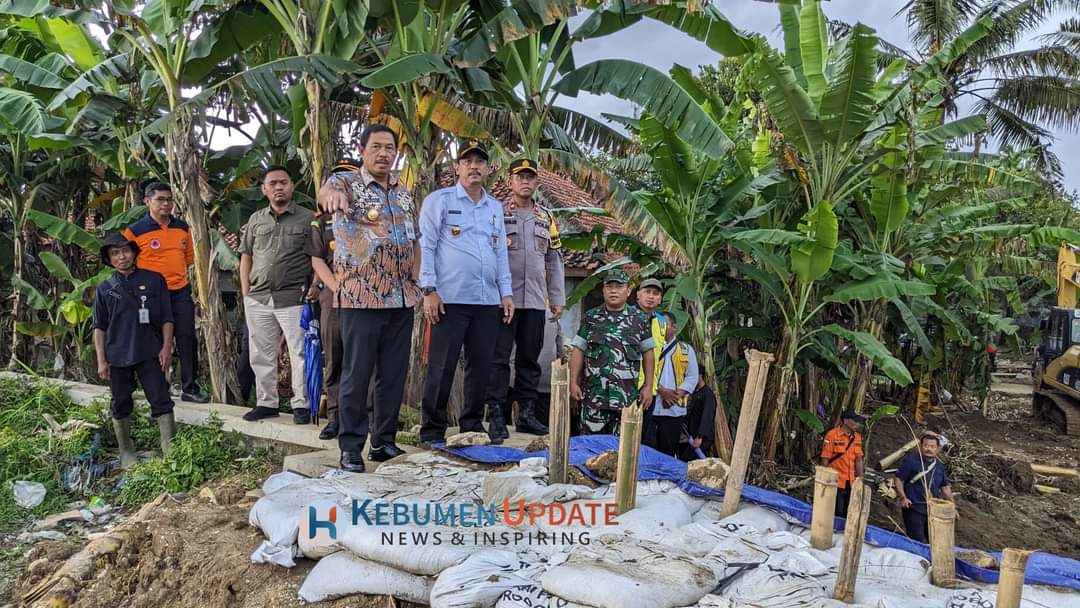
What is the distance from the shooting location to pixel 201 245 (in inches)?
245

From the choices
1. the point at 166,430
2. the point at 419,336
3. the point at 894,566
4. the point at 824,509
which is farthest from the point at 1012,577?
the point at 166,430

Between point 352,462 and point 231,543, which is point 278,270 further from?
point 231,543

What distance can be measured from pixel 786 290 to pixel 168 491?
4568 mm

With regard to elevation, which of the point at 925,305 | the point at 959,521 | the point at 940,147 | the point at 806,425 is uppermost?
the point at 940,147

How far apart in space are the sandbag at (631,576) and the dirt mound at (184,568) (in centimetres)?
92

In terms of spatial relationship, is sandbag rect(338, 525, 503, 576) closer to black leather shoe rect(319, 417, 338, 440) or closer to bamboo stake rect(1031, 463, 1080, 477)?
black leather shoe rect(319, 417, 338, 440)

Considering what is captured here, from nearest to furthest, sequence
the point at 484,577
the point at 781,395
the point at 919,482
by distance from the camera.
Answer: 1. the point at 484,577
2. the point at 919,482
3. the point at 781,395

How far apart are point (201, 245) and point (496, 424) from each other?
3.18 metres

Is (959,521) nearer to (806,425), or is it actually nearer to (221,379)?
(806,425)

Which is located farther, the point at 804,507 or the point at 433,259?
the point at 433,259

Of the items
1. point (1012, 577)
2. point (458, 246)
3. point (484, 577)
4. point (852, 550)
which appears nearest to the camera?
point (1012, 577)

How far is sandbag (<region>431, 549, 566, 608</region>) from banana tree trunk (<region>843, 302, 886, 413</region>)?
14.1 ft

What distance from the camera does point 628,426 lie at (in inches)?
129

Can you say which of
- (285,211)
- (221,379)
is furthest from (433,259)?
(221,379)
